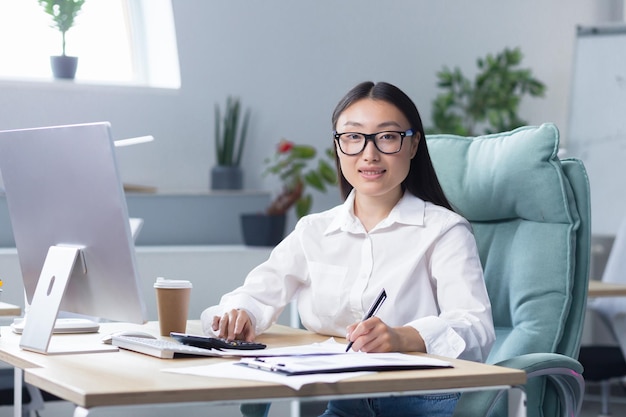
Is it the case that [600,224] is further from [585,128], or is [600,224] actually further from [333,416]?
[333,416]

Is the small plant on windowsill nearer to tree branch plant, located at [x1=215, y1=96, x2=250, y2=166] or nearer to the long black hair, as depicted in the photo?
tree branch plant, located at [x1=215, y1=96, x2=250, y2=166]

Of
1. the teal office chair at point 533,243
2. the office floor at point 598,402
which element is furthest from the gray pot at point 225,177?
the teal office chair at point 533,243

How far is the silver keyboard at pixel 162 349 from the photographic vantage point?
156 cm

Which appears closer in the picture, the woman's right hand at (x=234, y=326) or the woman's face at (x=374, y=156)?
the woman's right hand at (x=234, y=326)

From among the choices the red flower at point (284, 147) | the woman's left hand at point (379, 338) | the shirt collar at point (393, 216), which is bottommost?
the woman's left hand at point (379, 338)

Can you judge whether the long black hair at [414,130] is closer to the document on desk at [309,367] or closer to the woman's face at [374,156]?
the woman's face at [374,156]

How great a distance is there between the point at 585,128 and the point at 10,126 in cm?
282

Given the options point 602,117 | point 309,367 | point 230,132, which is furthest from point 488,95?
point 309,367

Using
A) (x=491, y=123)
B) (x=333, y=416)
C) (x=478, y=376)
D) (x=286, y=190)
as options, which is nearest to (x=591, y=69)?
(x=491, y=123)

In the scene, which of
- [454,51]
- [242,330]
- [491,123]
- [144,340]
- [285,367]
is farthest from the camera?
[454,51]

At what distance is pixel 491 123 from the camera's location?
4.64m

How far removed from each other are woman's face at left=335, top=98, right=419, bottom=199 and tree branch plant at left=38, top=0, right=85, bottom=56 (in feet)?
8.47

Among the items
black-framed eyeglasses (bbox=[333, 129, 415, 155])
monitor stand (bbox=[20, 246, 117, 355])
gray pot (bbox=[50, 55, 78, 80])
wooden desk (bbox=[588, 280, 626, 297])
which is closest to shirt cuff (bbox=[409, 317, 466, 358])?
black-framed eyeglasses (bbox=[333, 129, 415, 155])

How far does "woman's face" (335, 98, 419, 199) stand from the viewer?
1.98m
